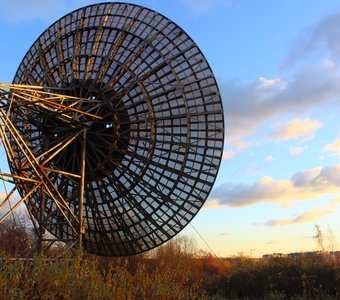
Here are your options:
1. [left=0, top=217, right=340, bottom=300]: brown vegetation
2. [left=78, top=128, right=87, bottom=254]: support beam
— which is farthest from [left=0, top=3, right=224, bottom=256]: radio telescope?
[left=0, top=217, right=340, bottom=300]: brown vegetation

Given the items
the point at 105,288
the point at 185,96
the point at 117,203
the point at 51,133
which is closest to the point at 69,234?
the point at 117,203

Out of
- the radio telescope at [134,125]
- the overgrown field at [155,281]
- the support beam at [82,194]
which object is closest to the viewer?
the overgrown field at [155,281]

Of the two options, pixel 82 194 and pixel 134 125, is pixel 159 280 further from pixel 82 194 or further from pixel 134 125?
→ pixel 134 125

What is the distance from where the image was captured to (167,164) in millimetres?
25047

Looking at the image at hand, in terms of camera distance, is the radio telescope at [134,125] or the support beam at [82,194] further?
the radio telescope at [134,125]

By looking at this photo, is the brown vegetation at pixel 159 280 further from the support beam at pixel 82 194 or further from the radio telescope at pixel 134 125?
the radio telescope at pixel 134 125

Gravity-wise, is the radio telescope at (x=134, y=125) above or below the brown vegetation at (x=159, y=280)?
above

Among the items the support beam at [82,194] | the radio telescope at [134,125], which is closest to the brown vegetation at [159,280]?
the support beam at [82,194]

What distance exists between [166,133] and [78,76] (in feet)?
22.4

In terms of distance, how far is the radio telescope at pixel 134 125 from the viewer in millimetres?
24141

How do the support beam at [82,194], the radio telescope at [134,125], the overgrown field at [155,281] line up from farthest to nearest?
1. the radio telescope at [134,125]
2. the support beam at [82,194]
3. the overgrown field at [155,281]

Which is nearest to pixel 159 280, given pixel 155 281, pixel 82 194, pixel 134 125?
pixel 155 281

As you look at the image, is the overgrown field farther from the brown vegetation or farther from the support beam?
the support beam

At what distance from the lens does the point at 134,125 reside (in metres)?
25.1
